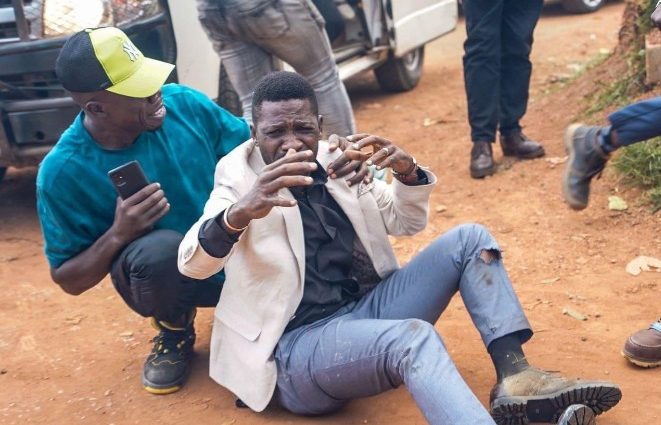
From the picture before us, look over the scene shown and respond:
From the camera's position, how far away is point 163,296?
333cm

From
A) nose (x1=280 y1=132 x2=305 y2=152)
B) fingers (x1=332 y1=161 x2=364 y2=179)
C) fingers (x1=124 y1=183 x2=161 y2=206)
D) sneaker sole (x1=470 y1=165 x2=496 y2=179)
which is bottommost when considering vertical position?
sneaker sole (x1=470 y1=165 x2=496 y2=179)

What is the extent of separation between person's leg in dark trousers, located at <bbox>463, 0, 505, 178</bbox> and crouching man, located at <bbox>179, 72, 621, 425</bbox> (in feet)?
7.39

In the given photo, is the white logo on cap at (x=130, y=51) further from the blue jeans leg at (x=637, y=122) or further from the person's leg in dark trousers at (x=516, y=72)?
the person's leg in dark trousers at (x=516, y=72)

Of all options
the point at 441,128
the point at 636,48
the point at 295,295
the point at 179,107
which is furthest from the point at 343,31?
the point at 295,295

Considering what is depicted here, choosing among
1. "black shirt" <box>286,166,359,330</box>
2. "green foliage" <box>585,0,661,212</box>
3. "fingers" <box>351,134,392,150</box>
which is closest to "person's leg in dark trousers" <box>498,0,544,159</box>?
"green foliage" <box>585,0,661,212</box>

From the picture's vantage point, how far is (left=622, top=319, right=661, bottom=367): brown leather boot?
3.28 meters

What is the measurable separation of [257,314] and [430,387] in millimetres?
676

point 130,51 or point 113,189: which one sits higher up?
point 130,51

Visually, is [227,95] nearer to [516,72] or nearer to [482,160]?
[482,160]

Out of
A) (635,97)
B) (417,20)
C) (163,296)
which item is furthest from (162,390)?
(417,20)

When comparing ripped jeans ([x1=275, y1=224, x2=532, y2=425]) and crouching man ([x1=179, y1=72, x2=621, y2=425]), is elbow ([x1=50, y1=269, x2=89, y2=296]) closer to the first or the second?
crouching man ([x1=179, y1=72, x2=621, y2=425])

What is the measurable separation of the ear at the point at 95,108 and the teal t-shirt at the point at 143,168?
94mm

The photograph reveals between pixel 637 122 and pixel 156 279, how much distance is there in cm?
171

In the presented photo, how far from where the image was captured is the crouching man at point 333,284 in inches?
109
